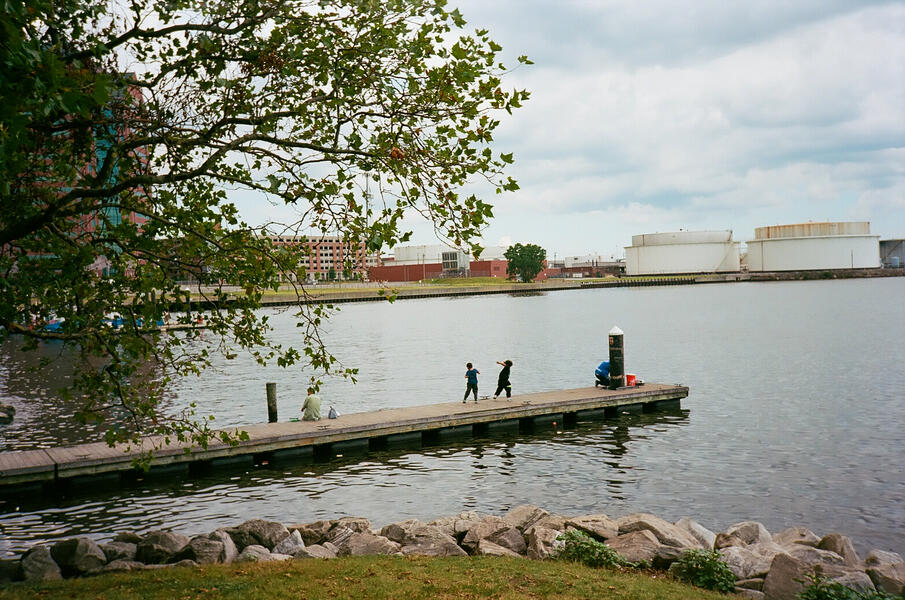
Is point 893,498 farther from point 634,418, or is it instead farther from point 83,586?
point 83,586

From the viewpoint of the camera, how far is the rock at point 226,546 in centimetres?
1294

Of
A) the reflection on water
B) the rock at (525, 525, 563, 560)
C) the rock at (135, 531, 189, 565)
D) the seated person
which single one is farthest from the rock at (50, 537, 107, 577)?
the seated person

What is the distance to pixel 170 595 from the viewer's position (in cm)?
973

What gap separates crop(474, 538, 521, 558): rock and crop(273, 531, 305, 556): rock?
3.22 metres

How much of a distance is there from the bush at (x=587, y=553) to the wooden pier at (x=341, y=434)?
8.27 meters

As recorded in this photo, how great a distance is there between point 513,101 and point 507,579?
661cm

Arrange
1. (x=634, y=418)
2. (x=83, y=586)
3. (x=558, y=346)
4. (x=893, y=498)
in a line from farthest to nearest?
(x=558, y=346) < (x=634, y=418) < (x=893, y=498) < (x=83, y=586)

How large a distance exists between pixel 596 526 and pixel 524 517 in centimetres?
158

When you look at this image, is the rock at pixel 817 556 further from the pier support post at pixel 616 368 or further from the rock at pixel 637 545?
the pier support post at pixel 616 368

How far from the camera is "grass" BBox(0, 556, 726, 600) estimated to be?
980 centimetres

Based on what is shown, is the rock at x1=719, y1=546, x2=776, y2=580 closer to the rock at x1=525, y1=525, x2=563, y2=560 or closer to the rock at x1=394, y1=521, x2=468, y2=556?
the rock at x1=525, y1=525, x2=563, y2=560

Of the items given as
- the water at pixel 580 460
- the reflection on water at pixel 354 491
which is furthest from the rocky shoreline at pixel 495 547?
the reflection on water at pixel 354 491

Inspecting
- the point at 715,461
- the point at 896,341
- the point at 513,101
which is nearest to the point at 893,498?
the point at 715,461

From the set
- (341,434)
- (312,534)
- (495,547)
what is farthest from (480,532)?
(341,434)
